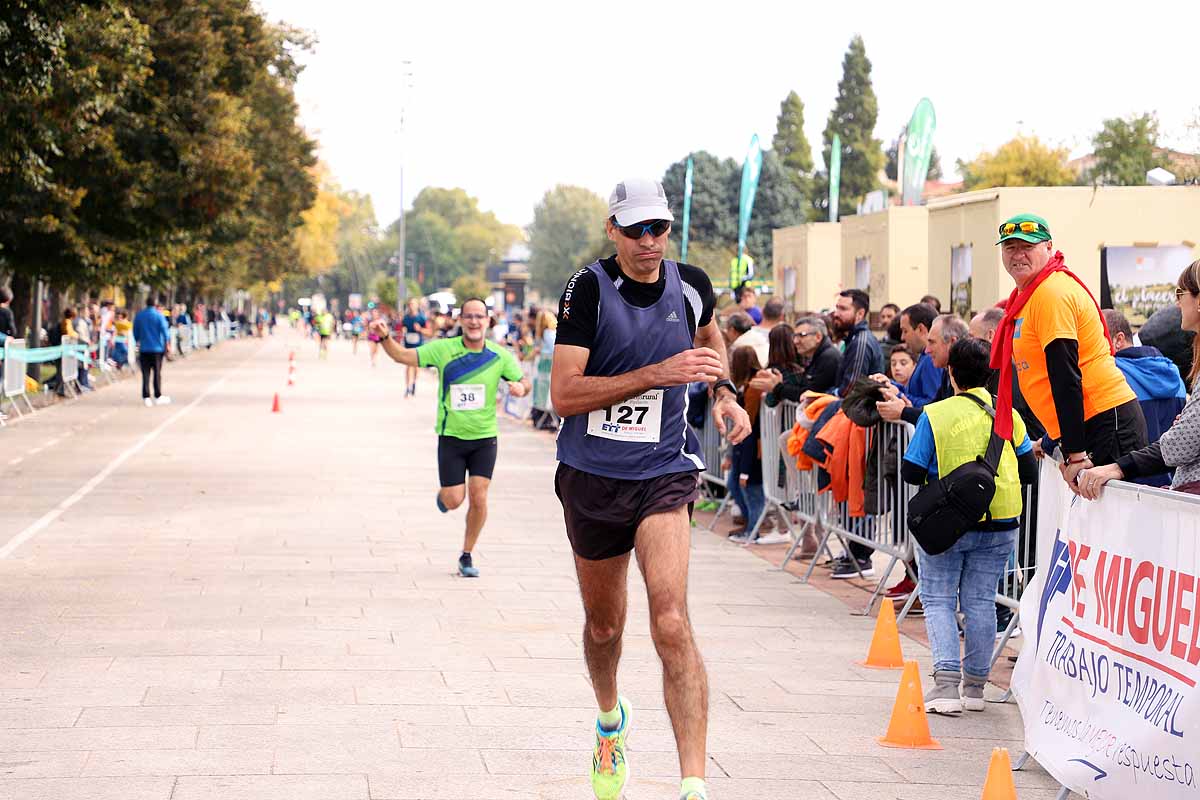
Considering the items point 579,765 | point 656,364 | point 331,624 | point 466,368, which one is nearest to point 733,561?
point 466,368

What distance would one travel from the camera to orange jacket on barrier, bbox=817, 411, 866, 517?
10523mm

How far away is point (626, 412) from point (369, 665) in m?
3.06

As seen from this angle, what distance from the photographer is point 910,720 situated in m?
6.92

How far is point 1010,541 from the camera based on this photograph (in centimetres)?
766

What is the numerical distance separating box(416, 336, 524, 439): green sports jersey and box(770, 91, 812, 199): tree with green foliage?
354 ft

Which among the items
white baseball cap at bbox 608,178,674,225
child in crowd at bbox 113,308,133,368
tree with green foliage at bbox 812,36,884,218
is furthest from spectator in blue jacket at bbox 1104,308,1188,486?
tree with green foliage at bbox 812,36,884,218

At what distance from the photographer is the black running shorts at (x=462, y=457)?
11.6m

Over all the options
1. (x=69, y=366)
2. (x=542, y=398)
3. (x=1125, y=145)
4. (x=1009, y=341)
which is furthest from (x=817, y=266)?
(x=1125, y=145)

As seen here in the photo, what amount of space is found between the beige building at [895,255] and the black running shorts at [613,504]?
20.8 m

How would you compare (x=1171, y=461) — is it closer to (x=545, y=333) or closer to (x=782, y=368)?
(x=782, y=368)

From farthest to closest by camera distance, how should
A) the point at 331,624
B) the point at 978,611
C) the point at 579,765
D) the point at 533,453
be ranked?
1. the point at 533,453
2. the point at 331,624
3. the point at 978,611
4. the point at 579,765

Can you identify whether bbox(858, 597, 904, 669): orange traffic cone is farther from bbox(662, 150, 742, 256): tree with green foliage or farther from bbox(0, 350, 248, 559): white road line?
bbox(662, 150, 742, 256): tree with green foliage

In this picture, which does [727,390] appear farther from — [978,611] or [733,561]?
[733,561]

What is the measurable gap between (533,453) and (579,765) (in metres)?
16.8
